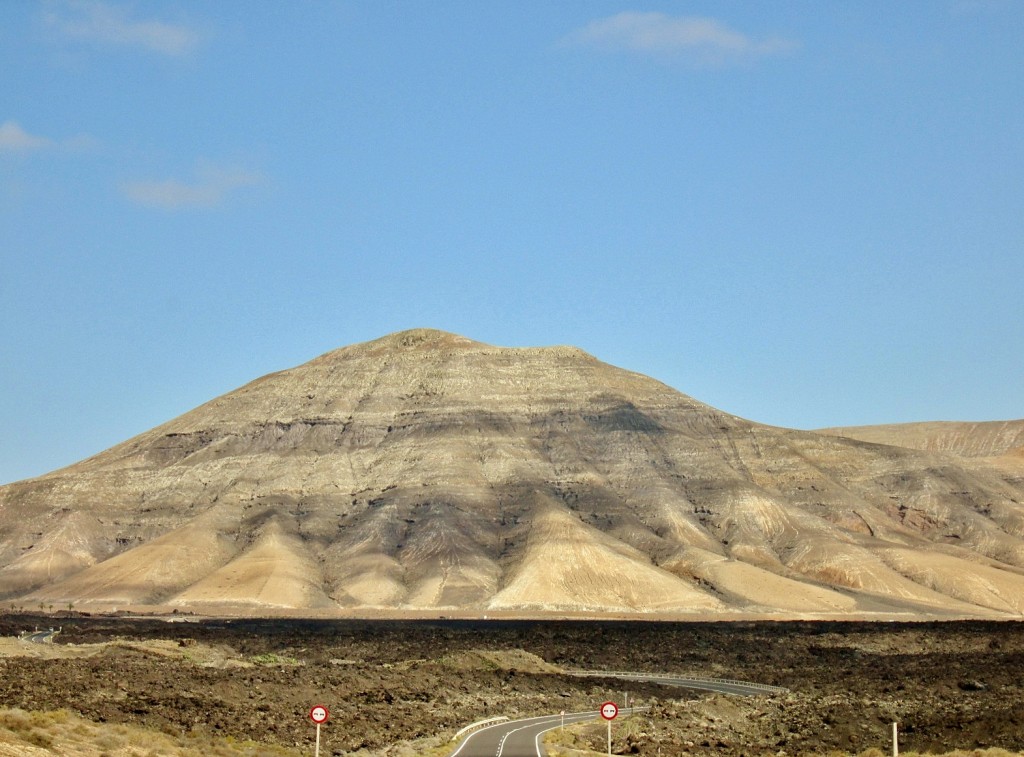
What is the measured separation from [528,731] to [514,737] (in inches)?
104

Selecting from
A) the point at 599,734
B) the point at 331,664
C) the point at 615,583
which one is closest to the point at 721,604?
the point at 615,583

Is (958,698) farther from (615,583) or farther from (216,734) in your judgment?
(615,583)

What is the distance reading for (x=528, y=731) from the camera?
5609 cm

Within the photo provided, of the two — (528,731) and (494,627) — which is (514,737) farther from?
(494,627)

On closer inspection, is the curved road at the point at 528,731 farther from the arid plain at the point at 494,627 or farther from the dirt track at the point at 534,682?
the dirt track at the point at 534,682

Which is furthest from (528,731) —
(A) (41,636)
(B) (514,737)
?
(A) (41,636)

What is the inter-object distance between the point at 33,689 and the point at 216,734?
9112mm

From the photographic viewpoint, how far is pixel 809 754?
49.7 m

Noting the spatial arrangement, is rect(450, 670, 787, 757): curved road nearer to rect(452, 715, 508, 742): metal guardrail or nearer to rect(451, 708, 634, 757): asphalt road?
rect(451, 708, 634, 757): asphalt road

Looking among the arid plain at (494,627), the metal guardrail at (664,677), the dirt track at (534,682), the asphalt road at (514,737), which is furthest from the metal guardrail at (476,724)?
the metal guardrail at (664,677)

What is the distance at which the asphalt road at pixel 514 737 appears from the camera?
47.5 meters

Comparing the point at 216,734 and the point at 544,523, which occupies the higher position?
the point at 544,523

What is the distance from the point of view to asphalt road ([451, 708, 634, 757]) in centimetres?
4750

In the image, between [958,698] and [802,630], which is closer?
[958,698]
